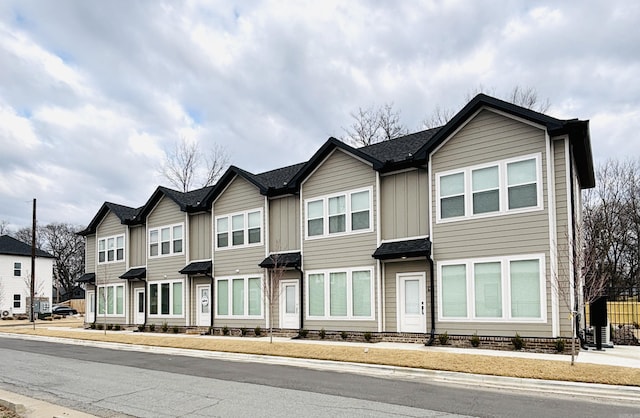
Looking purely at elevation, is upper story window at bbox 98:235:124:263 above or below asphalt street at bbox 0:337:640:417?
above

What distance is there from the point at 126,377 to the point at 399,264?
10.00 meters

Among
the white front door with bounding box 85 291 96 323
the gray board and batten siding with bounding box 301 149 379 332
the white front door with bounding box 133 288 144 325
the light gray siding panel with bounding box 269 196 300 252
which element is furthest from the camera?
the white front door with bounding box 85 291 96 323

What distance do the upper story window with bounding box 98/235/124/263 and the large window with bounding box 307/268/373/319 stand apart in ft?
50.2

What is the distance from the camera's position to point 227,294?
82.8 feet

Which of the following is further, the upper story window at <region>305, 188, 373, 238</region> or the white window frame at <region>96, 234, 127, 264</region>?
the white window frame at <region>96, 234, 127, 264</region>

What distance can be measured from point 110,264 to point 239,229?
11.9 metres

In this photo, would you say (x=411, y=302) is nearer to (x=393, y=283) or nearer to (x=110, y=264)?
(x=393, y=283)

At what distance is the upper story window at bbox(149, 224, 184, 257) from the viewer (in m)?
A: 28.2

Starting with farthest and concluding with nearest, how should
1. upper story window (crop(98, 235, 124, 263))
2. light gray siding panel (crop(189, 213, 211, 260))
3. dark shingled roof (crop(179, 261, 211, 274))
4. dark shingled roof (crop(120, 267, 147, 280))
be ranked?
1. upper story window (crop(98, 235, 124, 263))
2. dark shingled roof (crop(120, 267, 147, 280))
3. light gray siding panel (crop(189, 213, 211, 260))
4. dark shingled roof (crop(179, 261, 211, 274))

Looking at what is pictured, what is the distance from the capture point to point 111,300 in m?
32.5

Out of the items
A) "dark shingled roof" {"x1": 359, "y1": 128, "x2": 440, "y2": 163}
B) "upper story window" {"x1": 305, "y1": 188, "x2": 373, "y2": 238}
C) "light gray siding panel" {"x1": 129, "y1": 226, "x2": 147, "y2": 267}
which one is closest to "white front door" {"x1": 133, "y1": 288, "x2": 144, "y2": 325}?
"light gray siding panel" {"x1": 129, "y1": 226, "x2": 147, "y2": 267}

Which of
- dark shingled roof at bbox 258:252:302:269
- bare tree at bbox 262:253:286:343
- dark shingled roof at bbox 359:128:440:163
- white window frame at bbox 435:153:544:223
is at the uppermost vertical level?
dark shingled roof at bbox 359:128:440:163

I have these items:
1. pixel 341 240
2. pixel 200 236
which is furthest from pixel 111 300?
pixel 341 240

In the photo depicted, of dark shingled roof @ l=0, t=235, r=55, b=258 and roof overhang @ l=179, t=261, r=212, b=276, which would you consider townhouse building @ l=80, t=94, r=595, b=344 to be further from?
dark shingled roof @ l=0, t=235, r=55, b=258
